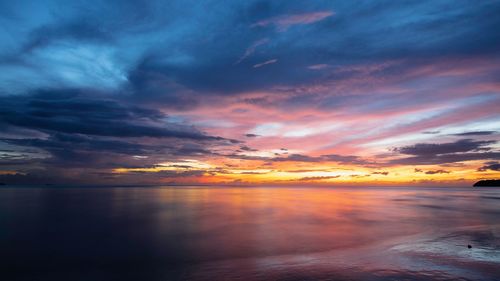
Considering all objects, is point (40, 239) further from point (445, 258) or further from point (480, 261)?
point (480, 261)

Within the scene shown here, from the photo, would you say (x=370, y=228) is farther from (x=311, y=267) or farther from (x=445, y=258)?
(x=311, y=267)

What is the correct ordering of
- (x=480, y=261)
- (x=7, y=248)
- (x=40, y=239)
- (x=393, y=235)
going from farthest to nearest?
(x=393, y=235) → (x=40, y=239) → (x=7, y=248) → (x=480, y=261)

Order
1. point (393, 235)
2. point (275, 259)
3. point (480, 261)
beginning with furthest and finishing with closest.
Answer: point (393, 235)
point (275, 259)
point (480, 261)

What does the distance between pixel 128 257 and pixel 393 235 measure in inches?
795

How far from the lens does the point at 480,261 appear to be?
623 inches

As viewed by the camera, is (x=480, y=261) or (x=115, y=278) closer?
(x=115, y=278)

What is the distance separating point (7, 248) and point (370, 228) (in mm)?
28897

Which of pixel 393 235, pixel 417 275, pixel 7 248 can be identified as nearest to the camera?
pixel 417 275

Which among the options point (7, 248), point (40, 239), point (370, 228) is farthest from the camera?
point (370, 228)

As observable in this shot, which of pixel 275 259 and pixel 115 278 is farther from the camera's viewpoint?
pixel 275 259

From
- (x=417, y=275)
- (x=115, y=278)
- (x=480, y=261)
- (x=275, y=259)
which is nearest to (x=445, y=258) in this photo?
(x=480, y=261)

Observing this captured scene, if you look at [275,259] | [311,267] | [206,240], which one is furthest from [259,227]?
[311,267]

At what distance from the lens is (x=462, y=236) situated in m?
24.0

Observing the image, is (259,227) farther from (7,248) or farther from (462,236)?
(7,248)
